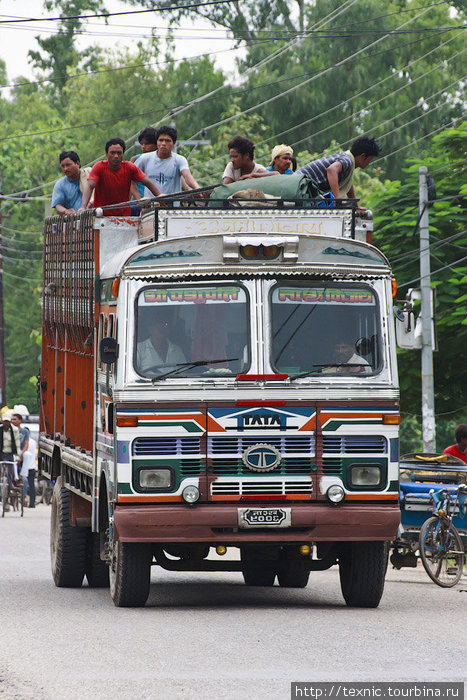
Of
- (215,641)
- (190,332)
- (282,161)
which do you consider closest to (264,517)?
(190,332)

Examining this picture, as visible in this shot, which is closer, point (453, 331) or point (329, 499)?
point (329, 499)

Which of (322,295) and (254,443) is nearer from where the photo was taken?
(254,443)

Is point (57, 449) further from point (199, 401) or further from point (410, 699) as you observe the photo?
point (410, 699)

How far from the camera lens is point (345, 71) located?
203 ft

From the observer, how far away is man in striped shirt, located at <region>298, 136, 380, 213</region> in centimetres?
1388

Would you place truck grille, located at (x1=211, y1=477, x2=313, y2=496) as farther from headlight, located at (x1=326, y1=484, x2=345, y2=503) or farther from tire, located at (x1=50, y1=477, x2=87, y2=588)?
tire, located at (x1=50, y1=477, x2=87, y2=588)

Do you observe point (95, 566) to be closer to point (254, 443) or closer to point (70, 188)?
point (254, 443)

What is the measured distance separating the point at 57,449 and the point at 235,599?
2.97 metres

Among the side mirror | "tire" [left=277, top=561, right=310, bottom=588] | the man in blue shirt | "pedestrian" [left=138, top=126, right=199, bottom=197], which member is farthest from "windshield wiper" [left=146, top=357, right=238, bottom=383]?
the man in blue shirt

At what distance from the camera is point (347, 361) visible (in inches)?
483

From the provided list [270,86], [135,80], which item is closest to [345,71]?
[270,86]

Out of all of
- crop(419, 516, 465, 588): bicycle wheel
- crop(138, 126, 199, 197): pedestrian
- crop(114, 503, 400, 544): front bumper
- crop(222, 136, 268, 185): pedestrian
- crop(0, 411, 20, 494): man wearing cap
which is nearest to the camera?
crop(114, 503, 400, 544): front bumper

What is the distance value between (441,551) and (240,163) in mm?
4580

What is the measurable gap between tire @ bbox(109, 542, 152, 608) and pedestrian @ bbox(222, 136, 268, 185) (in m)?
3.70
